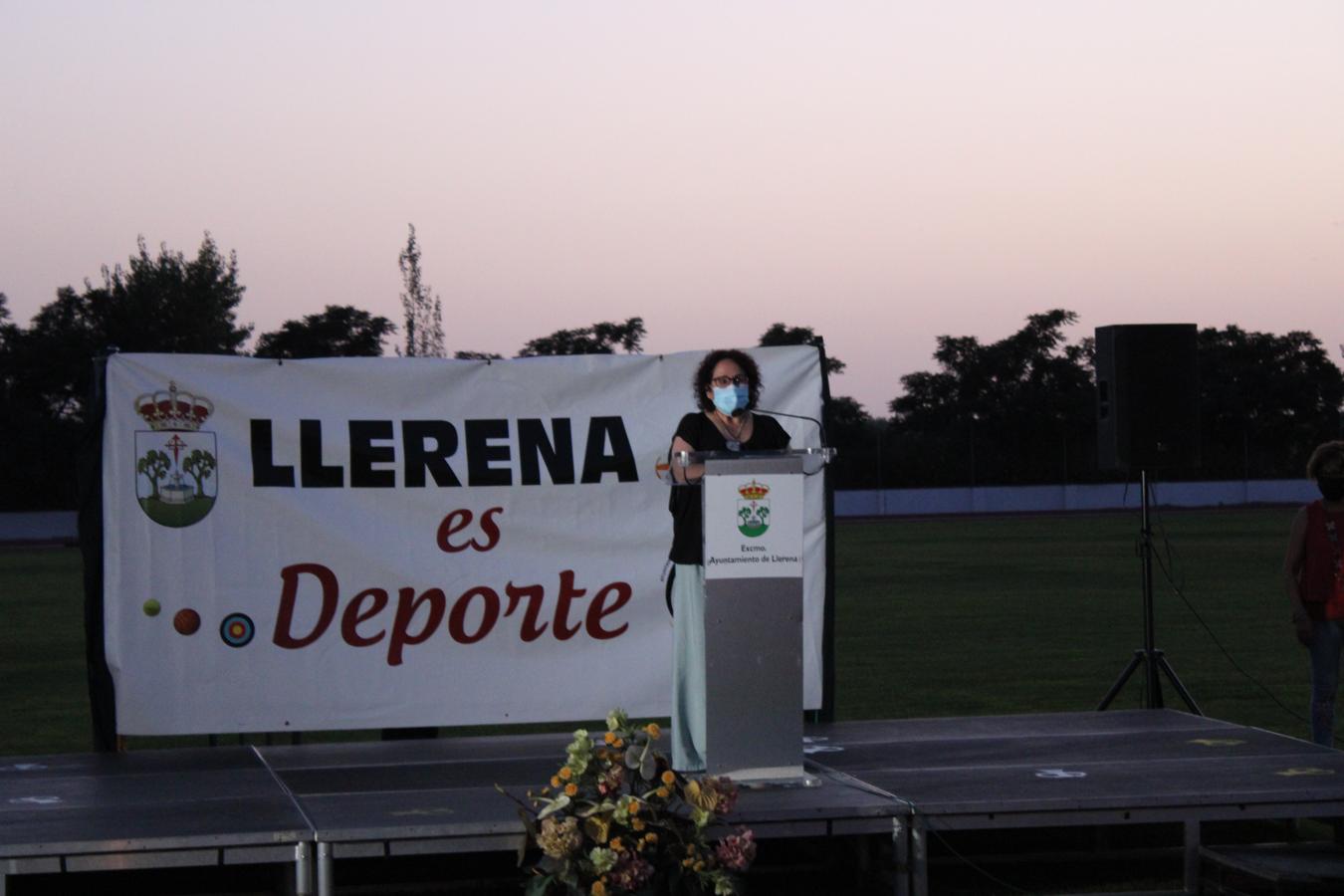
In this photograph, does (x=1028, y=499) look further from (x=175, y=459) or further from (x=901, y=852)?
(x=901, y=852)

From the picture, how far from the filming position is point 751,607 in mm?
6512

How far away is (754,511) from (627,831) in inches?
58.9

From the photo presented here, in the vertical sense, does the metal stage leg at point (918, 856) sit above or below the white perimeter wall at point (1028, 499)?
below

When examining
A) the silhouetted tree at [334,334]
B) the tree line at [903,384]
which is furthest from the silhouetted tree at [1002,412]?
the silhouetted tree at [334,334]

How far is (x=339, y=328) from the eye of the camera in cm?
6562

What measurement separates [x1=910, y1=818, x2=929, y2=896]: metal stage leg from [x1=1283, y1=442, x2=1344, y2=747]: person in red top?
314 centimetres

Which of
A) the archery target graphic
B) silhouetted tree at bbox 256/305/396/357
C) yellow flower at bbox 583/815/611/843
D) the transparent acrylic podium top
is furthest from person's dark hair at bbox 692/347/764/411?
silhouetted tree at bbox 256/305/396/357

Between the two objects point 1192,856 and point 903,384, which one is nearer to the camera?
point 1192,856

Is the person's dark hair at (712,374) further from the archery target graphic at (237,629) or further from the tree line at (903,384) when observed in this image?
the tree line at (903,384)

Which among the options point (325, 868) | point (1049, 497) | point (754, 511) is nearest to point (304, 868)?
point (325, 868)

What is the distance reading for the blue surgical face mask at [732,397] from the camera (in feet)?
22.1

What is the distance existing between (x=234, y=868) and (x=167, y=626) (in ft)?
6.38

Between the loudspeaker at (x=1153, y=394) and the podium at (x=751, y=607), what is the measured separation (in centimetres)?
414

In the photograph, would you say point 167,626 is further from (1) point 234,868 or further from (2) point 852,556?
(2) point 852,556
